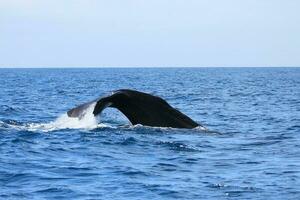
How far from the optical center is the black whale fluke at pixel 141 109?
53.1ft

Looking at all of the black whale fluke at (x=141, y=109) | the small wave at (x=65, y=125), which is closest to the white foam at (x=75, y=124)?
the small wave at (x=65, y=125)

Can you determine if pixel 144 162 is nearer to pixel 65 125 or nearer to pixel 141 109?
pixel 141 109

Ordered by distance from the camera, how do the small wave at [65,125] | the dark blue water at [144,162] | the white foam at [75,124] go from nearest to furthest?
the dark blue water at [144,162] < the white foam at [75,124] < the small wave at [65,125]

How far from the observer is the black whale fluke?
16.2 meters

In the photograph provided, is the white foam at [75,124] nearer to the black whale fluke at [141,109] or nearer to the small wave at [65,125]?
the small wave at [65,125]

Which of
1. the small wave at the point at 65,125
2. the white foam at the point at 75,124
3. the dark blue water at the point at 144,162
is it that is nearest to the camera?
the dark blue water at the point at 144,162

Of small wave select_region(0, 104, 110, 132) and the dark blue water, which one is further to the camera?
small wave select_region(0, 104, 110, 132)

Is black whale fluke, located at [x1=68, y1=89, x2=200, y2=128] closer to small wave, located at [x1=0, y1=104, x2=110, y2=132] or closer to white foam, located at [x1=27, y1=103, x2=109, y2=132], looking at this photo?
white foam, located at [x1=27, y1=103, x2=109, y2=132]

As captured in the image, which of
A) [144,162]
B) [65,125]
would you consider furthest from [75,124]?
[144,162]

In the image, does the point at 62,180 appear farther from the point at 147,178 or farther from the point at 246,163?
the point at 246,163

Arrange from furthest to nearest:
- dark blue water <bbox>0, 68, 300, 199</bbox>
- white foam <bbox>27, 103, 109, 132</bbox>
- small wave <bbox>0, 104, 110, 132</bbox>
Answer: small wave <bbox>0, 104, 110, 132</bbox> → white foam <bbox>27, 103, 109, 132</bbox> → dark blue water <bbox>0, 68, 300, 199</bbox>

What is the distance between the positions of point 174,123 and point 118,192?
6.46 meters

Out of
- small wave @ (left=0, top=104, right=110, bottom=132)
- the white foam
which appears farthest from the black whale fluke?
small wave @ (left=0, top=104, right=110, bottom=132)

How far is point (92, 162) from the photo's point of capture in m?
14.3
